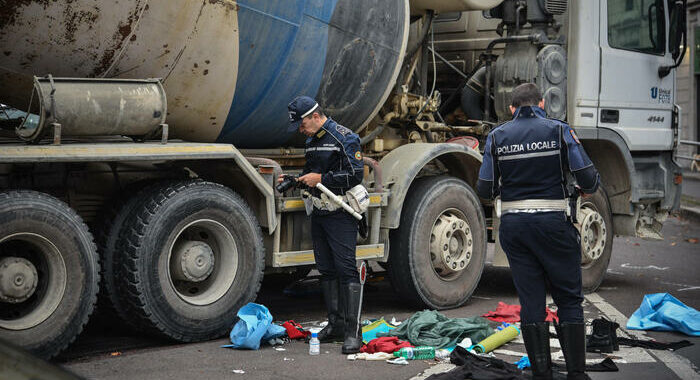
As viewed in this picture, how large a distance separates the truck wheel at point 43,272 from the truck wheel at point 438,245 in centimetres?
294

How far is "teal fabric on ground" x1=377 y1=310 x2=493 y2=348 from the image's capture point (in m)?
6.88

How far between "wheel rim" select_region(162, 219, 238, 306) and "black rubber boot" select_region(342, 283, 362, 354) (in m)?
0.79

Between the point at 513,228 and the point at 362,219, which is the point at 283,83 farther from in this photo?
the point at 513,228

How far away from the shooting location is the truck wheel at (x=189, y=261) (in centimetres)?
641

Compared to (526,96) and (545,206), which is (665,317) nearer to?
(545,206)

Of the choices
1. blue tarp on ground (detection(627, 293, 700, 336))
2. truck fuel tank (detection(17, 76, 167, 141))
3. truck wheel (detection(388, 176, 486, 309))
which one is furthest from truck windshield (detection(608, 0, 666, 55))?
truck fuel tank (detection(17, 76, 167, 141))

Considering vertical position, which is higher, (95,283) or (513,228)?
(513,228)

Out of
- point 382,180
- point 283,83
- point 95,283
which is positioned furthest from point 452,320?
point 95,283

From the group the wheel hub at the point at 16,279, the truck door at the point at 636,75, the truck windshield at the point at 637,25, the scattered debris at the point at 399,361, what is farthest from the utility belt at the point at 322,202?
the truck windshield at the point at 637,25

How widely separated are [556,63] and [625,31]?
115cm

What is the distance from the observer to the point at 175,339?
6625mm

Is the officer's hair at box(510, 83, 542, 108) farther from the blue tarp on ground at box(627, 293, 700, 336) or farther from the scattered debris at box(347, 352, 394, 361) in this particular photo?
the blue tarp on ground at box(627, 293, 700, 336)

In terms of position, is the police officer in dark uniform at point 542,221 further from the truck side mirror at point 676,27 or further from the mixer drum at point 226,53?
the truck side mirror at point 676,27

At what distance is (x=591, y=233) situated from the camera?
9812 mm
